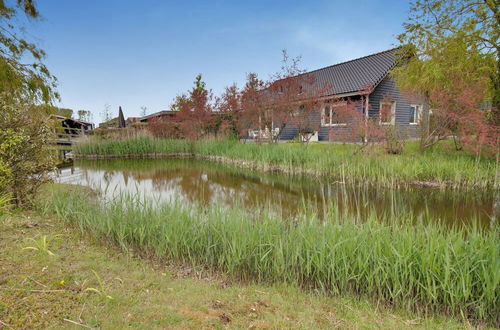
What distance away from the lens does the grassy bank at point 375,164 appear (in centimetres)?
706

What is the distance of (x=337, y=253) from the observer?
238cm

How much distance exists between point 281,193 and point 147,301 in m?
5.23

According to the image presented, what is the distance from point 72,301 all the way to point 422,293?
97.0 inches

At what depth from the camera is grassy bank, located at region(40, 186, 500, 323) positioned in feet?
7.04

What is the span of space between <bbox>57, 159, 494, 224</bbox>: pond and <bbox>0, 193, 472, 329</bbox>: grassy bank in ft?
4.27

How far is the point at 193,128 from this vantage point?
1680 centimetres

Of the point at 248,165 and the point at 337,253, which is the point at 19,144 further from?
the point at 248,165

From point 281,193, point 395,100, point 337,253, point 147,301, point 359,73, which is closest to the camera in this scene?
point 147,301

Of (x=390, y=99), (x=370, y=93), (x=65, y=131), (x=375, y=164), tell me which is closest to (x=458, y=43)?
(x=375, y=164)

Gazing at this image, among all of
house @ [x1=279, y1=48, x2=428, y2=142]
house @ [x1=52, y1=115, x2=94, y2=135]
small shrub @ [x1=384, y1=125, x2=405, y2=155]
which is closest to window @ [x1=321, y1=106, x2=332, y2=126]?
house @ [x1=279, y1=48, x2=428, y2=142]

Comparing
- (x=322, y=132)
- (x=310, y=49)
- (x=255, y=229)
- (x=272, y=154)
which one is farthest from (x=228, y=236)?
(x=322, y=132)

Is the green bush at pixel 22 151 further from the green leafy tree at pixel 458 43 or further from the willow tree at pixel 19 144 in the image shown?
the green leafy tree at pixel 458 43

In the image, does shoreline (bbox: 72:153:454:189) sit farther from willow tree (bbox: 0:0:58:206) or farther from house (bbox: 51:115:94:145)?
willow tree (bbox: 0:0:58:206)

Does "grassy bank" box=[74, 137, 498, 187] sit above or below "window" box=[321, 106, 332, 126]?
below
